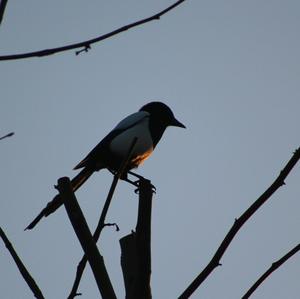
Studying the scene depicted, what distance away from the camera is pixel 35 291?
1432 mm

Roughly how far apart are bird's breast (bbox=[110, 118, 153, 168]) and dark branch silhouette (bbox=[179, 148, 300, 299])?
3.93 m

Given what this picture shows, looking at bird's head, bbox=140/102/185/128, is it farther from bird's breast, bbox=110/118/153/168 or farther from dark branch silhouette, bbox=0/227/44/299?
dark branch silhouette, bbox=0/227/44/299

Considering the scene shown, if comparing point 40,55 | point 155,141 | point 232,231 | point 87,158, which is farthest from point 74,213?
point 155,141

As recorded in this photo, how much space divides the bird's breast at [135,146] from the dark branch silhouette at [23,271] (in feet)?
12.4

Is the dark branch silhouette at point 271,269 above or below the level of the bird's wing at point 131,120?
below

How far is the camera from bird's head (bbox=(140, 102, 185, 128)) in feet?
20.8

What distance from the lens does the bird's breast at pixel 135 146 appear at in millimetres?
5379

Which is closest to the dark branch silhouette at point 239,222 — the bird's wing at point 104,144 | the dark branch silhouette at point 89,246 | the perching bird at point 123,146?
the dark branch silhouette at point 89,246

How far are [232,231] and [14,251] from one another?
1.93ft

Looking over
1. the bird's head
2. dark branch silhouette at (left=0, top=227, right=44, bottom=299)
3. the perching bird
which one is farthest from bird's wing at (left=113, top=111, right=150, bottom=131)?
dark branch silhouette at (left=0, top=227, right=44, bottom=299)

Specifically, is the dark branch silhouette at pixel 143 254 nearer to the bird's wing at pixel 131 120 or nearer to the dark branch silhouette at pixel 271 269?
the dark branch silhouette at pixel 271 269

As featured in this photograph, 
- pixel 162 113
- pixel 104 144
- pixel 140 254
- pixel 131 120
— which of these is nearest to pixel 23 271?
pixel 140 254

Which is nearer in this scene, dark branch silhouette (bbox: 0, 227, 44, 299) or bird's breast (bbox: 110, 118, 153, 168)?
dark branch silhouette (bbox: 0, 227, 44, 299)

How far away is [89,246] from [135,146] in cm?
382
